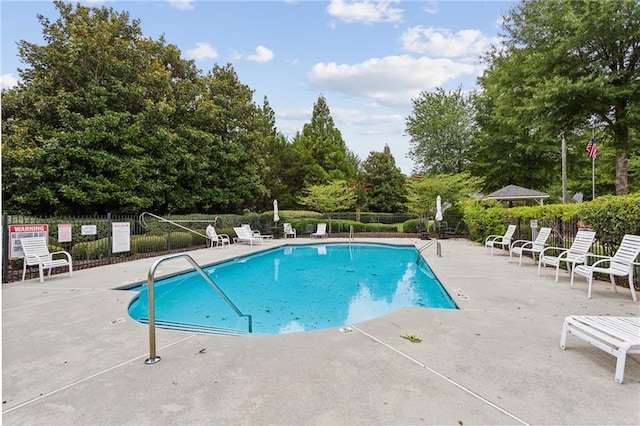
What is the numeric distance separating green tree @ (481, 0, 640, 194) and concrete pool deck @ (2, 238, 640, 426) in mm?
8625

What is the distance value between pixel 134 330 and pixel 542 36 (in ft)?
49.7

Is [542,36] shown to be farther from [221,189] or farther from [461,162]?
[221,189]

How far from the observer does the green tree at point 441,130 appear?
21.9 metres

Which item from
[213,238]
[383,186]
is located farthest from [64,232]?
[383,186]

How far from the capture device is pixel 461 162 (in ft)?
72.7

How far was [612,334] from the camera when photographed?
250cm

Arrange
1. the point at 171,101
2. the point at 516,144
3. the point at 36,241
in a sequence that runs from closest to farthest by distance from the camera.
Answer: the point at 36,241, the point at 171,101, the point at 516,144

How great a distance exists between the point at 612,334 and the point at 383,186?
2562cm

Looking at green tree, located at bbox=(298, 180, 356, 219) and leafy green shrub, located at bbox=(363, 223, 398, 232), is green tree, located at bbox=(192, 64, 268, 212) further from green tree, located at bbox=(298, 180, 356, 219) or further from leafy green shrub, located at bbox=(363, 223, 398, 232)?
leafy green shrub, located at bbox=(363, 223, 398, 232)

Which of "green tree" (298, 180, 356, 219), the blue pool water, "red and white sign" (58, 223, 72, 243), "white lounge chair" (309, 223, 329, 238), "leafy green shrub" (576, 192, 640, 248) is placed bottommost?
the blue pool water

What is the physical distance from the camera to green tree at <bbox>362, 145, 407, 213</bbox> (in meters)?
27.8

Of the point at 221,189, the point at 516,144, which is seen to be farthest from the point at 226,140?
the point at 516,144

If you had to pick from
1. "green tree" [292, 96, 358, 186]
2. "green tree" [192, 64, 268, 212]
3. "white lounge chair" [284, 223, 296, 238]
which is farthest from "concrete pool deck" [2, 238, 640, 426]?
"green tree" [292, 96, 358, 186]

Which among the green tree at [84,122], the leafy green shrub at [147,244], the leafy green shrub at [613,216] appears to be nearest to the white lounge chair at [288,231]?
the green tree at [84,122]
